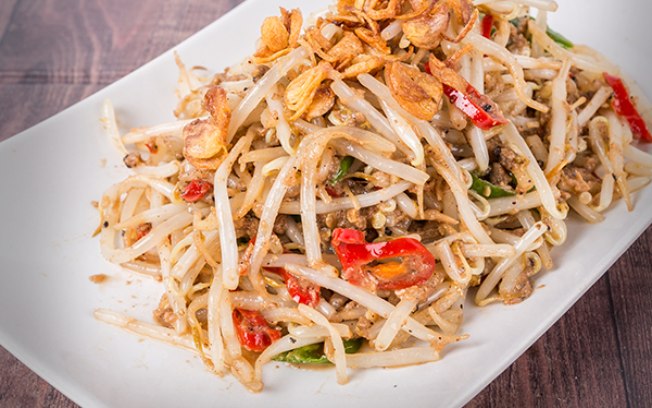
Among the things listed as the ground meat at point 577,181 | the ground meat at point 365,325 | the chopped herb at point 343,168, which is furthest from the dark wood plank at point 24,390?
the ground meat at point 577,181

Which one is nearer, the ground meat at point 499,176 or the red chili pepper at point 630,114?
the ground meat at point 499,176

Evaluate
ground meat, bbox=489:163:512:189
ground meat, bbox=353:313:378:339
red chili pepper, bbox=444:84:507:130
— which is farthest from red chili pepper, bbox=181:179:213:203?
ground meat, bbox=489:163:512:189

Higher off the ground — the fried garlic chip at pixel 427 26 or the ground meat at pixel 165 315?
the fried garlic chip at pixel 427 26

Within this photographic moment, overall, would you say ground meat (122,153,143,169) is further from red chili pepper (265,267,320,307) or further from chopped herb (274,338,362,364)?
chopped herb (274,338,362,364)

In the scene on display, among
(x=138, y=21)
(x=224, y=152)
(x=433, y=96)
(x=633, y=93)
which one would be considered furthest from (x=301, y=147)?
(x=138, y=21)

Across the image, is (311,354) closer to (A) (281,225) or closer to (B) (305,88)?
(A) (281,225)

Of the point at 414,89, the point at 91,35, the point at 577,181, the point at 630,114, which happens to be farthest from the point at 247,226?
the point at 91,35

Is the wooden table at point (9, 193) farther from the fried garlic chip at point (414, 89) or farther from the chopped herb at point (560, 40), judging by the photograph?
the fried garlic chip at point (414, 89)
